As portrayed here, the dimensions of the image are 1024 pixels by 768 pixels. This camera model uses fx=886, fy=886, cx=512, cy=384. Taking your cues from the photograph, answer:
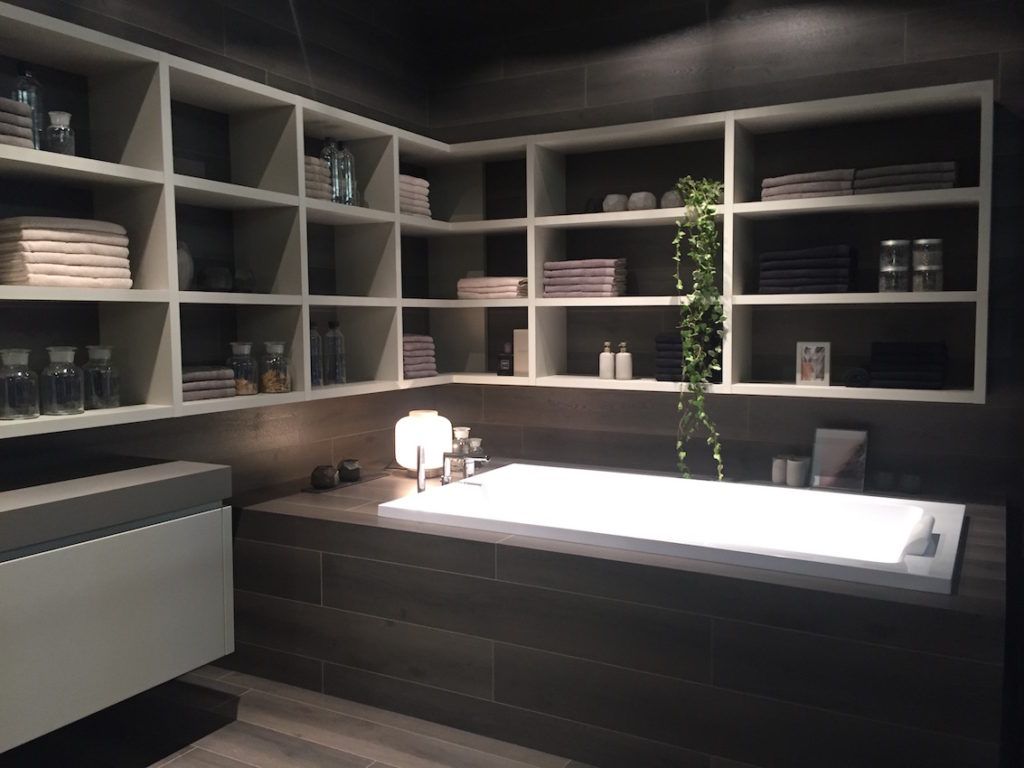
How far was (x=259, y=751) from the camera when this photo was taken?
8.49ft

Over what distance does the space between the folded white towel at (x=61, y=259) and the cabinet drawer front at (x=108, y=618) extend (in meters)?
0.73

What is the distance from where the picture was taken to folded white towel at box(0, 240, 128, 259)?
7.39 feet

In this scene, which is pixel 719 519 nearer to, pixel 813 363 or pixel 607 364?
pixel 813 363

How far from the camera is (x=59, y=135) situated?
7.81 ft

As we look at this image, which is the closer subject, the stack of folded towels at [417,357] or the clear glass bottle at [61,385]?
the clear glass bottle at [61,385]

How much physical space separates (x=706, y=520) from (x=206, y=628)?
175 cm

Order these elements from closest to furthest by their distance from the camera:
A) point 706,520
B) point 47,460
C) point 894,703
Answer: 1. point 894,703
2. point 47,460
3. point 706,520

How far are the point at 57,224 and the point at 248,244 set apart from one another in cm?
88

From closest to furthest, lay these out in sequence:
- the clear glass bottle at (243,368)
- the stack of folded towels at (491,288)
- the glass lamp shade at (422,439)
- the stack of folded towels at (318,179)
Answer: the clear glass bottle at (243,368) → the stack of folded towels at (318,179) → the glass lamp shade at (422,439) → the stack of folded towels at (491,288)

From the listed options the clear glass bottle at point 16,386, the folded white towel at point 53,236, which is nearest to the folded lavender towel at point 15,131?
the folded white towel at point 53,236

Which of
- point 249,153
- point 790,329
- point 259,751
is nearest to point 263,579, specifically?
point 259,751

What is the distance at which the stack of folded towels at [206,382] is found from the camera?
269 cm

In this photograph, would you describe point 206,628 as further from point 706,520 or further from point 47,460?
point 706,520

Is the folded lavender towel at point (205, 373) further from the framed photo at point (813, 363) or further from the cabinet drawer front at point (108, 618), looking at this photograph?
the framed photo at point (813, 363)
